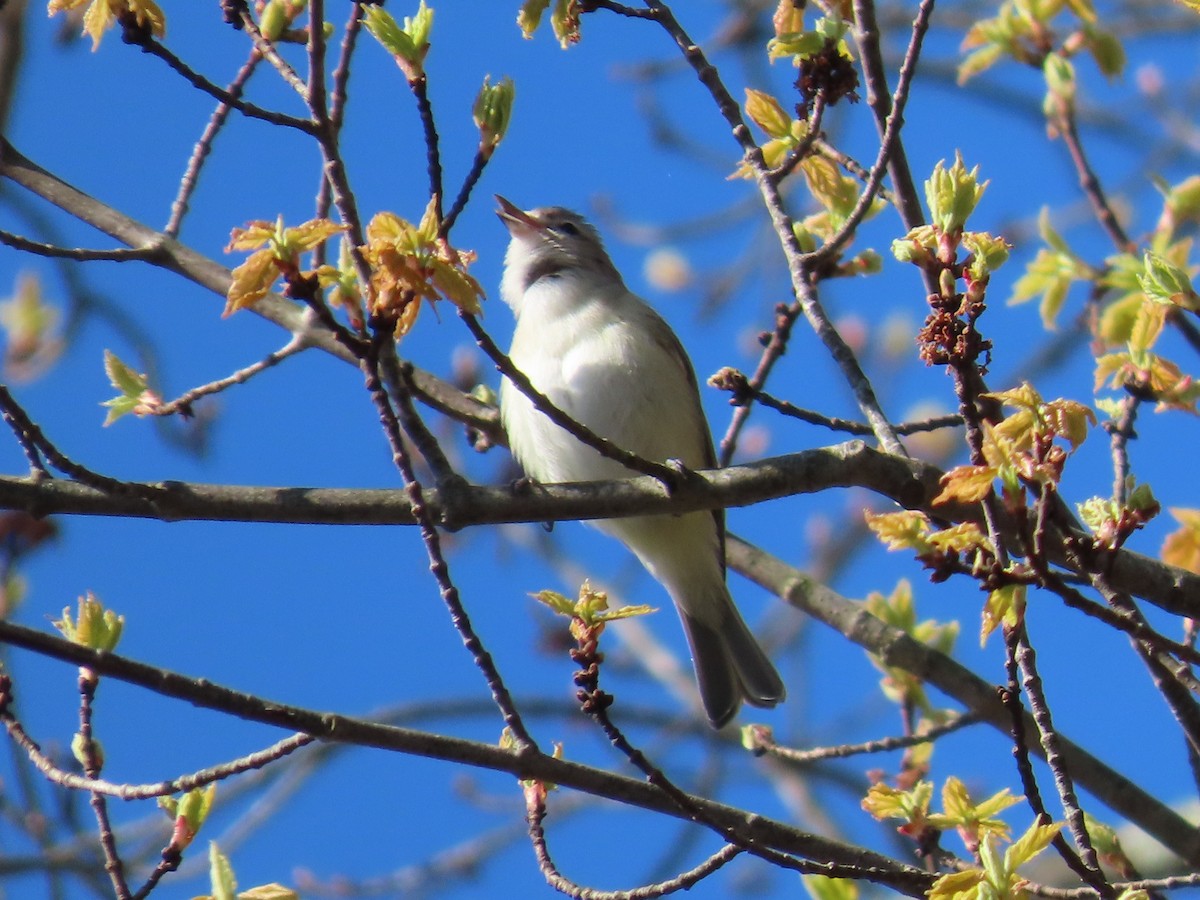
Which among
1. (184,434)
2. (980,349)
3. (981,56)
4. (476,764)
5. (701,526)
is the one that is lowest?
(476,764)

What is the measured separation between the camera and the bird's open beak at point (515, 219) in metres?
5.28

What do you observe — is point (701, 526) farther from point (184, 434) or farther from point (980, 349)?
point (980, 349)

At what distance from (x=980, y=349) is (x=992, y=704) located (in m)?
1.58

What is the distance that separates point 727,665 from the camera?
5.09m

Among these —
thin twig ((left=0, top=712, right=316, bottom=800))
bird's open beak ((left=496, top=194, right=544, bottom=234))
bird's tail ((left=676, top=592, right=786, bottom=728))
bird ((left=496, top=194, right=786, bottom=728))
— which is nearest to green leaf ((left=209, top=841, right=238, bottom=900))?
thin twig ((left=0, top=712, right=316, bottom=800))

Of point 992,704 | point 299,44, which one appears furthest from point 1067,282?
point 299,44

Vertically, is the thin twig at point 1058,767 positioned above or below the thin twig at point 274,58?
below

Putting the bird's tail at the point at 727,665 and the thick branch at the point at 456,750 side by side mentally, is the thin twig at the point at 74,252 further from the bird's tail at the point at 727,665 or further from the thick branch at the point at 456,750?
the bird's tail at the point at 727,665

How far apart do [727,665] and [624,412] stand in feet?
3.46

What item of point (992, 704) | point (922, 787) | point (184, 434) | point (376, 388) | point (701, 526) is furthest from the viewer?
point (184, 434)

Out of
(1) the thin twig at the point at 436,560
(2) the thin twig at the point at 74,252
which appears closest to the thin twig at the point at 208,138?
(2) the thin twig at the point at 74,252

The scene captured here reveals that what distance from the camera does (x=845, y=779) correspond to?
615 centimetres

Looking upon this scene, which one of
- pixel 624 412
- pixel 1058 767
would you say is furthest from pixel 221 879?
pixel 624 412

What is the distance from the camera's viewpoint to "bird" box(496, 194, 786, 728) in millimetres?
4609
